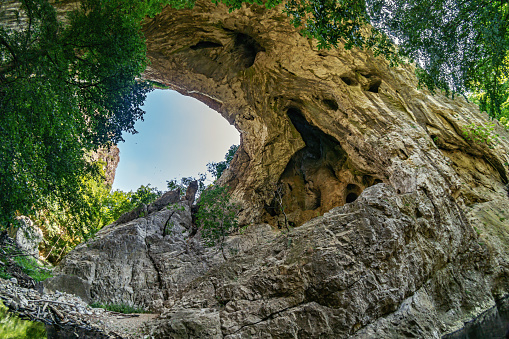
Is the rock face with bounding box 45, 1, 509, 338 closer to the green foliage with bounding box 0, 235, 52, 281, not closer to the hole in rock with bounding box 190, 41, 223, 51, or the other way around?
the hole in rock with bounding box 190, 41, 223, 51

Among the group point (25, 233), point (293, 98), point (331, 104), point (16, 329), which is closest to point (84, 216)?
point (25, 233)

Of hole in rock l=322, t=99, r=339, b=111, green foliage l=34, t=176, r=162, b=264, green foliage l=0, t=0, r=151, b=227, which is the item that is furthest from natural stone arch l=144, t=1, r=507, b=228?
green foliage l=34, t=176, r=162, b=264

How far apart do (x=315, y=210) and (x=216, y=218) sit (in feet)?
21.6

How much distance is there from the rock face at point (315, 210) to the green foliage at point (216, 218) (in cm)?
63

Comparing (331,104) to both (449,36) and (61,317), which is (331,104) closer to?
(449,36)

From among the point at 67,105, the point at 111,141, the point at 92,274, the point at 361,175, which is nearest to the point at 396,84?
the point at 361,175

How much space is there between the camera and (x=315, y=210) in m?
19.0

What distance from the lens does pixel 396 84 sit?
52.8 feet

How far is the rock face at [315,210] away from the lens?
26.6ft

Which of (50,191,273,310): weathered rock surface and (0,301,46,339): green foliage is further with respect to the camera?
(50,191,273,310): weathered rock surface

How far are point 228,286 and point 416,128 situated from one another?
36.6 feet

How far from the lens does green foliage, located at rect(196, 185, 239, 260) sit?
49.3ft

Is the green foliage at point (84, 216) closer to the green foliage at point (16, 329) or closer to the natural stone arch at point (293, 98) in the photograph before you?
the green foliage at point (16, 329)

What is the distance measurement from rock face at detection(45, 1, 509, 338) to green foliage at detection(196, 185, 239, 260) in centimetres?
63
